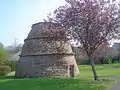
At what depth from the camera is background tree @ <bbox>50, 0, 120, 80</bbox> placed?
79.0 feet

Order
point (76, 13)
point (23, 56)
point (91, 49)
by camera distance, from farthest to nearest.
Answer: point (23, 56), point (91, 49), point (76, 13)

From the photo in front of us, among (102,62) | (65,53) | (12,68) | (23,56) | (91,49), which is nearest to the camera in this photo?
(91,49)

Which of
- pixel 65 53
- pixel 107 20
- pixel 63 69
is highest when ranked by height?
pixel 107 20

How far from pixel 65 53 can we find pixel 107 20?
35.6 ft

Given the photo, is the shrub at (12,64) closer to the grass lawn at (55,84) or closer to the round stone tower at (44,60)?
the round stone tower at (44,60)

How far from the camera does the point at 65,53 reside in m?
34.0

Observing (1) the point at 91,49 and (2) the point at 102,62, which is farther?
(2) the point at 102,62

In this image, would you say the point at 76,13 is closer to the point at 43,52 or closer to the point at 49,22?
the point at 49,22

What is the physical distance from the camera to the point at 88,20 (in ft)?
79.4

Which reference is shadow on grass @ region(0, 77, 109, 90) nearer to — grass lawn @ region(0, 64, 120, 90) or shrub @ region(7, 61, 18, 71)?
grass lawn @ region(0, 64, 120, 90)

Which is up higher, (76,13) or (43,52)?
(76,13)

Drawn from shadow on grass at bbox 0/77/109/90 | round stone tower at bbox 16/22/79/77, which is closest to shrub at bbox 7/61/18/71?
round stone tower at bbox 16/22/79/77

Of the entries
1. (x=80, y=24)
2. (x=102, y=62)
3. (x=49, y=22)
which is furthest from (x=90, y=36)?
(x=102, y=62)

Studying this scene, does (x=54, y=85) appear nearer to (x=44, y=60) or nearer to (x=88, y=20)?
(x=88, y=20)
